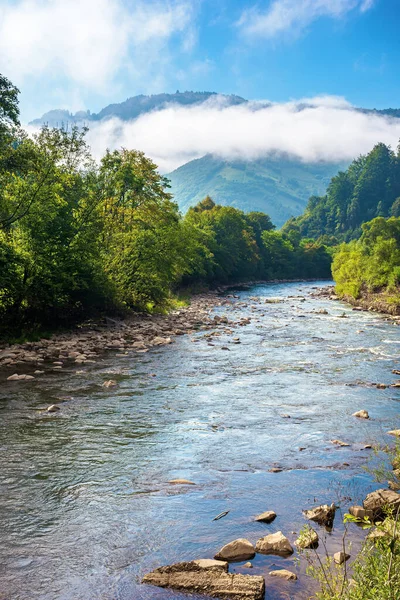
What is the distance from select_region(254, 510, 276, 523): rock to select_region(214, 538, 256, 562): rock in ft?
4.17

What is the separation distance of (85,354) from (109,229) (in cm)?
1833

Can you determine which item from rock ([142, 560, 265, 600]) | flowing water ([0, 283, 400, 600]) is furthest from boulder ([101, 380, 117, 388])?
rock ([142, 560, 265, 600])

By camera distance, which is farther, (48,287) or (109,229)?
(109,229)

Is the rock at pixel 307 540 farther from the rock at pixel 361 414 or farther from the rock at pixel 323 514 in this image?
the rock at pixel 361 414

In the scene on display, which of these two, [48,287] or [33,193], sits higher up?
[33,193]

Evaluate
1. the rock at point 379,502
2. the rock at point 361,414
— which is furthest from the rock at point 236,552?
the rock at point 361,414

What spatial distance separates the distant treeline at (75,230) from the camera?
25.8 m

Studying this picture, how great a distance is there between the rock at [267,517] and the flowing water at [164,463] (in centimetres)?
11

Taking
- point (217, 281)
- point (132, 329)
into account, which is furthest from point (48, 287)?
point (217, 281)

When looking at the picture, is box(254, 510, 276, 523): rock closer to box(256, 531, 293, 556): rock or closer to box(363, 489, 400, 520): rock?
box(256, 531, 293, 556): rock

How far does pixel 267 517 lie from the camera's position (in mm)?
9180

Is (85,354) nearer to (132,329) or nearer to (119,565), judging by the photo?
(132,329)

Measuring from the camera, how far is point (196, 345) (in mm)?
30062

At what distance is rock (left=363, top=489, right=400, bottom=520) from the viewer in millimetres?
8797
